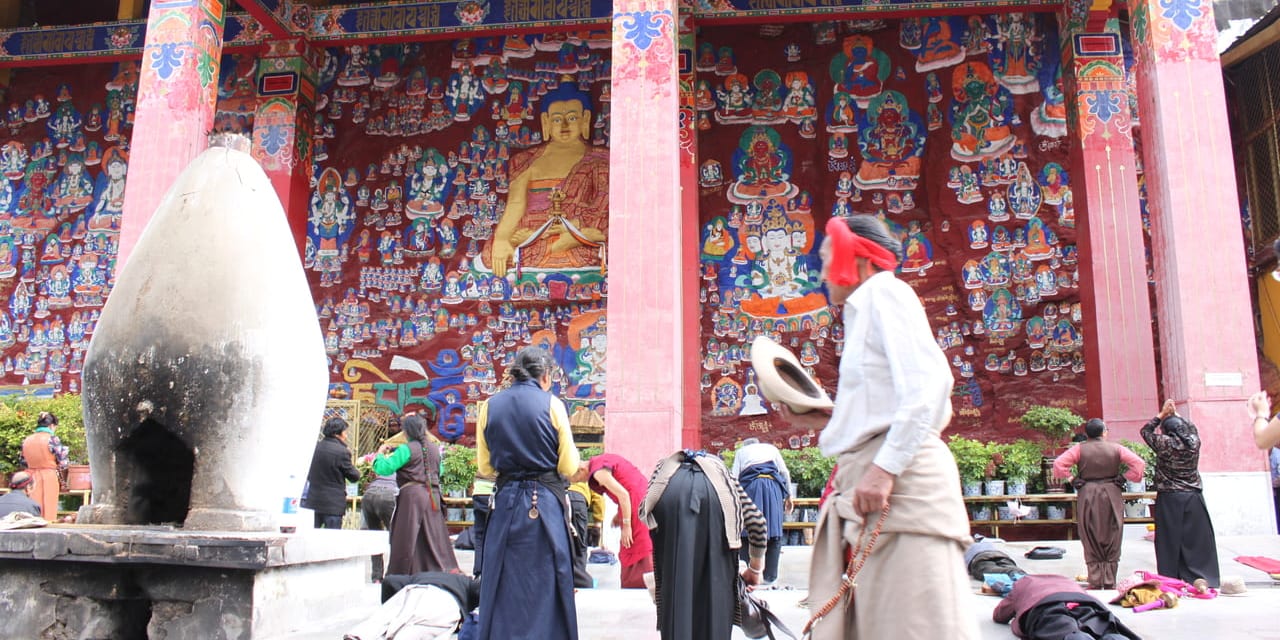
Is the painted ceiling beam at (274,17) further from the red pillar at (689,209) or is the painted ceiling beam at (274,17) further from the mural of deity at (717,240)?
the mural of deity at (717,240)

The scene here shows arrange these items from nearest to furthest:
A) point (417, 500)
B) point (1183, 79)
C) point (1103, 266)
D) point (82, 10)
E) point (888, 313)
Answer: point (888, 313), point (417, 500), point (1183, 79), point (1103, 266), point (82, 10)

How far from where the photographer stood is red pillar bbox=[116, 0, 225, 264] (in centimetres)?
1137

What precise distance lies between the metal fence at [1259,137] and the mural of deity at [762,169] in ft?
24.1

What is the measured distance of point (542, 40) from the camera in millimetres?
16734

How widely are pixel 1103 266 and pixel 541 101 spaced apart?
939cm

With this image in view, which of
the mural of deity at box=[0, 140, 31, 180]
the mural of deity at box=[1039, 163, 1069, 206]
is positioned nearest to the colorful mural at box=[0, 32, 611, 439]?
the mural of deity at box=[0, 140, 31, 180]

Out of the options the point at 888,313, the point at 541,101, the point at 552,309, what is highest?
the point at 541,101

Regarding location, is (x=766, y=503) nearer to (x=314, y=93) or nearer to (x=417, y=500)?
(x=417, y=500)

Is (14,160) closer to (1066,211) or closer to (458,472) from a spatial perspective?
(458,472)

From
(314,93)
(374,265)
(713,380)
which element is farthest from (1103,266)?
(314,93)

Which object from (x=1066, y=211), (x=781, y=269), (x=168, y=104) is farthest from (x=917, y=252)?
(x=168, y=104)

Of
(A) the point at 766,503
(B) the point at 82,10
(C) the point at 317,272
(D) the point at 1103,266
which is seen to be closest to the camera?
(A) the point at 766,503

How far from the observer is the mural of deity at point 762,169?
51.9ft

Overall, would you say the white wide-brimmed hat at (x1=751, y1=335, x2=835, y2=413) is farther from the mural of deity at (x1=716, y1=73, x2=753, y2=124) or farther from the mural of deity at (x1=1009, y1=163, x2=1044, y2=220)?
the mural of deity at (x1=716, y1=73, x2=753, y2=124)
